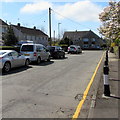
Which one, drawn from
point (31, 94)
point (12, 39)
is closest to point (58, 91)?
point (31, 94)

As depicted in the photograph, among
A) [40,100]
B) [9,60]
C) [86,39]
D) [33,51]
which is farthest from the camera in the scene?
[86,39]

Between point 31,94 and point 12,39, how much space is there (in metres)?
32.1

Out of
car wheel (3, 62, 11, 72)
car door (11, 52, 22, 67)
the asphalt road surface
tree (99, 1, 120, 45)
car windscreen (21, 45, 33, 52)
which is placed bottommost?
the asphalt road surface

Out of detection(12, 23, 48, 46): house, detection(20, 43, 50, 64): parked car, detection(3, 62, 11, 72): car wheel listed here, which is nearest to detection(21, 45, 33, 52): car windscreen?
detection(20, 43, 50, 64): parked car

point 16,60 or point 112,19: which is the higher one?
point 112,19

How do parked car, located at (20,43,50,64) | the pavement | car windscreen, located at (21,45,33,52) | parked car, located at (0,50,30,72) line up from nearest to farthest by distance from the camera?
the pavement, parked car, located at (0,50,30,72), parked car, located at (20,43,50,64), car windscreen, located at (21,45,33,52)

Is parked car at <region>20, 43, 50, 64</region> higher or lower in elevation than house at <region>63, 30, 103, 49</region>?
lower

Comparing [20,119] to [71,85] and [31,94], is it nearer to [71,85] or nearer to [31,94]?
[31,94]

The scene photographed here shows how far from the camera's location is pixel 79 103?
5.08 metres

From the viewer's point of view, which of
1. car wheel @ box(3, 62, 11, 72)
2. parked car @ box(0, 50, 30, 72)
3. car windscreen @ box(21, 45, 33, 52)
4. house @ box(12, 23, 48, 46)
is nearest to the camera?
parked car @ box(0, 50, 30, 72)

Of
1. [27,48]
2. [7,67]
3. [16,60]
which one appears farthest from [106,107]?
[27,48]

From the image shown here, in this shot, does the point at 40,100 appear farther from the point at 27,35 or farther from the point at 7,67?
the point at 27,35

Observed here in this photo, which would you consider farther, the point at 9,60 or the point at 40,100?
the point at 9,60

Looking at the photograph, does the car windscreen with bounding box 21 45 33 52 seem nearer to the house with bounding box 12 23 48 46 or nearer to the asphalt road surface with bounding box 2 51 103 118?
the asphalt road surface with bounding box 2 51 103 118
